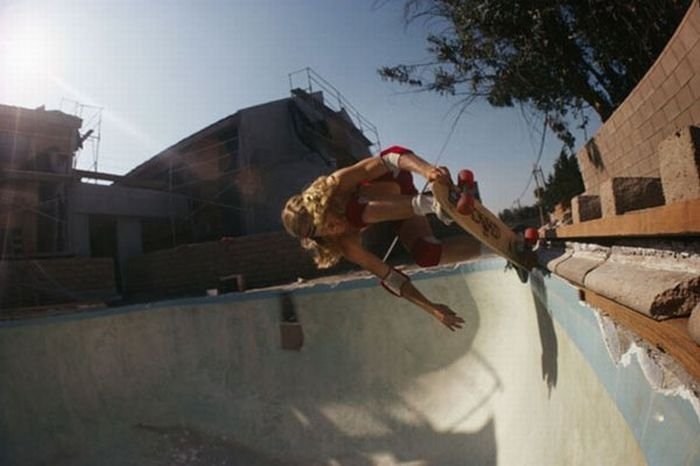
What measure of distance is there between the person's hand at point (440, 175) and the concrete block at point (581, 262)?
756 mm

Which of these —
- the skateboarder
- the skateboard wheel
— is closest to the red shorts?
the skateboarder

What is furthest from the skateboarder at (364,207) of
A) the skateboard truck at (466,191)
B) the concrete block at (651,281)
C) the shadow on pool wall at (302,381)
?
the concrete block at (651,281)

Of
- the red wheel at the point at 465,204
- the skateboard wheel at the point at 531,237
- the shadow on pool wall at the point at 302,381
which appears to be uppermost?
the red wheel at the point at 465,204

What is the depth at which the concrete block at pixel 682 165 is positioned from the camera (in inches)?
39.4

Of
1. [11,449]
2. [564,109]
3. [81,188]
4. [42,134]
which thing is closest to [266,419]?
[11,449]

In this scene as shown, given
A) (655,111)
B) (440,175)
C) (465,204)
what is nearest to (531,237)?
(465,204)

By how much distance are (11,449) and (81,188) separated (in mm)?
13814

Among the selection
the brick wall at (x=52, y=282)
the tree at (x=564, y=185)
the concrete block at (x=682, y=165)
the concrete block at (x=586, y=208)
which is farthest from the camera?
the tree at (x=564, y=185)

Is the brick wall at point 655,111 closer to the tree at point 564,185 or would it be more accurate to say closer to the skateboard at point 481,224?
the skateboard at point 481,224

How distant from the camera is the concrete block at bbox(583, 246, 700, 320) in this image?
0.77 metres

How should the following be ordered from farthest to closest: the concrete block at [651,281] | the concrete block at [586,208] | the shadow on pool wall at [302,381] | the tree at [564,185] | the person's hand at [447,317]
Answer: the tree at [564,185] < the shadow on pool wall at [302,381] < the person's hand at [447,317] < the concrete block at [586,208] < the concrete block at [651,281]

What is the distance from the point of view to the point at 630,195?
1.70 metres

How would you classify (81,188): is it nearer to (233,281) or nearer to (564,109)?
(233,281)

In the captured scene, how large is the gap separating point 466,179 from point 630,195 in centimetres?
89
